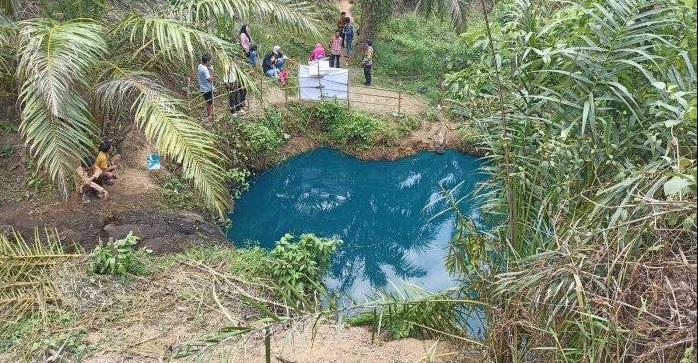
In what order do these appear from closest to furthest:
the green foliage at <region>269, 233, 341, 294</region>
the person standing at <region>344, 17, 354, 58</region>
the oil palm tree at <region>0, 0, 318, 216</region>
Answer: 1. the oil palm tree at <region>0, 0, 318, 216</region>
2. the green foliage at <region>269, 233, 341, 294</region>
3. the person standing at <region>344, 17, 354, 58</region>

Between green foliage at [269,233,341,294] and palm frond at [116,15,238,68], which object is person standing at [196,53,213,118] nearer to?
palm frond at [116,15,238,68]

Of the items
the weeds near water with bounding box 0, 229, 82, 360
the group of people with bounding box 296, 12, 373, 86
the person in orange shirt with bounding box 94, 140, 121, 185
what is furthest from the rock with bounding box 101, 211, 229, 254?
the group of people with bounding box 296, 12, 373, 86

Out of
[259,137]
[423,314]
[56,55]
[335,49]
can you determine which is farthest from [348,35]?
[423,314]

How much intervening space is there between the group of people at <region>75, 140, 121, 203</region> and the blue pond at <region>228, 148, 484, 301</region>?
1.53 meters

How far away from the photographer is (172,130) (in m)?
4.80

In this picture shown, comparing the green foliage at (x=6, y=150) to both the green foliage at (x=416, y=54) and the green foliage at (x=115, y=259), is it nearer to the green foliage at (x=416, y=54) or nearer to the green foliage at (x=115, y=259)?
the green foliage at (x=115, y=259)

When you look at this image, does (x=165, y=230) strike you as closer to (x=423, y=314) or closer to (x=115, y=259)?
(x=115, y=259)

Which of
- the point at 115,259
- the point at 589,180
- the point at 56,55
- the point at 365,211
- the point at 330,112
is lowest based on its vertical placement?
the point at 365,211

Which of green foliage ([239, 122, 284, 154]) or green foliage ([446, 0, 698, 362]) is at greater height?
green foliage ([446, 0, 698, 362])

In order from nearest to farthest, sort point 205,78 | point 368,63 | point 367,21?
point 205,78 < point 368,63 < point 367,21

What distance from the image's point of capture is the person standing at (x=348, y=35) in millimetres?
10742

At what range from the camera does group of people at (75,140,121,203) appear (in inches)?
235

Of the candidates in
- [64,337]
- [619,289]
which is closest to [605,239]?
[619,289]

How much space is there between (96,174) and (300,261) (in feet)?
7.40
